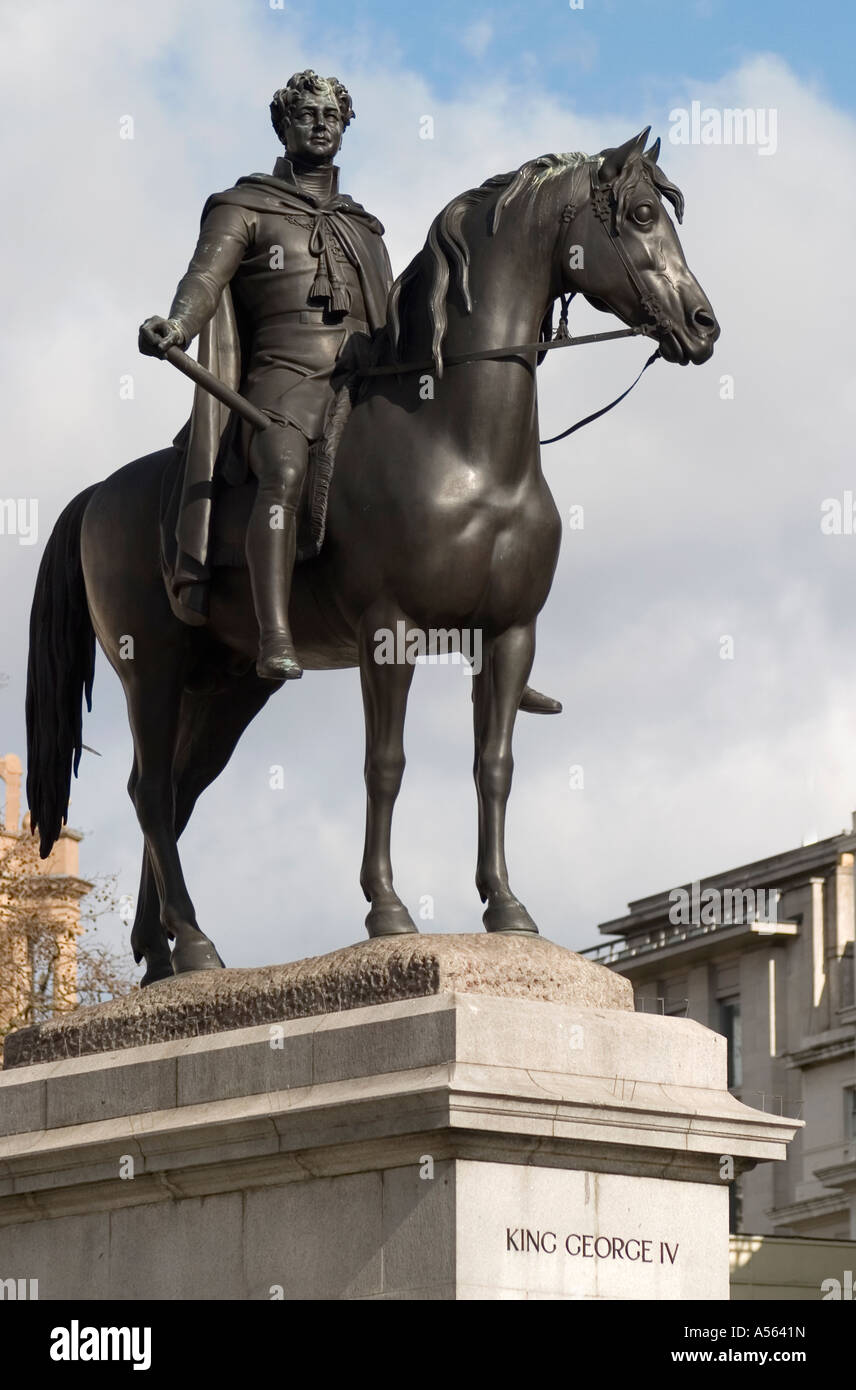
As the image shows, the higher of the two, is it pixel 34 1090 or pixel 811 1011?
pixel 811 1011

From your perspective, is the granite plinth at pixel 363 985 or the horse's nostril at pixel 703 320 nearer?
the granite plinth at pixel 363 985

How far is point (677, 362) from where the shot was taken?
13016 millimetres

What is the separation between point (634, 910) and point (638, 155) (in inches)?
2462

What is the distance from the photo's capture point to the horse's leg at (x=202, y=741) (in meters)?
14.9

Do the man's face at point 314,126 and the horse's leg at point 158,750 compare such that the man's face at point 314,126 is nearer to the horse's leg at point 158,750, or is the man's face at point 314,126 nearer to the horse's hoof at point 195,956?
the horse's leg at point 158,750

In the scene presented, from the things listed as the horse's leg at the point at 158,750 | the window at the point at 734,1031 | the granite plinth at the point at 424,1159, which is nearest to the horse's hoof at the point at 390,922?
the granite plinth at the point at 424,1159

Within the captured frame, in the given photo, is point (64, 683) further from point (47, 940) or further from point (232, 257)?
point (47, 940)

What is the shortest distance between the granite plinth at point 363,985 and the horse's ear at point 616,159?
342 centimetres

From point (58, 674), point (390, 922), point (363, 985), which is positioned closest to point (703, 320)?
point (390, 922)

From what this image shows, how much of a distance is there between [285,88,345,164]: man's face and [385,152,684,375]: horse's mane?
1203 mm

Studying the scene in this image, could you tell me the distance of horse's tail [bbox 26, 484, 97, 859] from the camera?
15.4m

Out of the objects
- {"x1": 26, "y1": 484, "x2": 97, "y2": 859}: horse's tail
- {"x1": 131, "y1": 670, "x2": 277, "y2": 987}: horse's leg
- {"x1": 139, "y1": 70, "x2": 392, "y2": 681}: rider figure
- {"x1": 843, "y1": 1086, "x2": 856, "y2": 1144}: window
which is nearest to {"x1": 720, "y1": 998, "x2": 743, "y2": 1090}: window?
{"x1": 843, "y1": 1086, "x2": 856, "y2": 1144}: window

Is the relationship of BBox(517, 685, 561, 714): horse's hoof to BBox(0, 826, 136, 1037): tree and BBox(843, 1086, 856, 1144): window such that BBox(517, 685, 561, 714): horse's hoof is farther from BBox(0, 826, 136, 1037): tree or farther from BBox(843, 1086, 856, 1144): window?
BBox(843, 1086, 856, 1144): window

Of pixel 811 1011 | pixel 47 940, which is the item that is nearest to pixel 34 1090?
pixel 47 940
